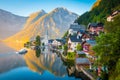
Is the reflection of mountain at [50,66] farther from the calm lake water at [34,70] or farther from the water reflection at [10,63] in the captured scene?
the water reflection at [10,63]

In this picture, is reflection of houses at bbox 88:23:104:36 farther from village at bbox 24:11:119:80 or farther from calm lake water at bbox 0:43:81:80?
calm lake water at bbox 0:43:81:80

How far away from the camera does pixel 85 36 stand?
78.6 m

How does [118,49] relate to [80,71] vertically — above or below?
above

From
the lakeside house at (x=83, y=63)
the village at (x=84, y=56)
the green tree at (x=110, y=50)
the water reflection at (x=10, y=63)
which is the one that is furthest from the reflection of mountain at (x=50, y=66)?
the green tree at (x=110, y=50)

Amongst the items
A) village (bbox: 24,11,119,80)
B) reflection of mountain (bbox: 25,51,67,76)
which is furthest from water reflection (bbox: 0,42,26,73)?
village (bbox: 24,11,119,80)

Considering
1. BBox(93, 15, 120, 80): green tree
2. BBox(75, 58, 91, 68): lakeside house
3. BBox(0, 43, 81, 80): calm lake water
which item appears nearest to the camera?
BBox(93, 15, 120, 80): green tree

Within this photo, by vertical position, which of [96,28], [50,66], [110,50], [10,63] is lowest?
[50,66]

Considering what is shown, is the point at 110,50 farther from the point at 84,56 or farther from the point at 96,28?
the point at 96,28

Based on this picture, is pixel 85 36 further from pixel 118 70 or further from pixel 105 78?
pixel 118 70

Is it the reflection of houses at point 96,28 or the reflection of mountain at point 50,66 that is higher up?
the reflection of houses at point 96,28

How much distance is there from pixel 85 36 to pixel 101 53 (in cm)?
4991

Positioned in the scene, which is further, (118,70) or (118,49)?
(118,49)

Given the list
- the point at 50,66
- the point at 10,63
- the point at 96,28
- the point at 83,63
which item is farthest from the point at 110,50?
the point at 96,28

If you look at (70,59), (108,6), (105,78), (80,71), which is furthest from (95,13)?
(105,78)
